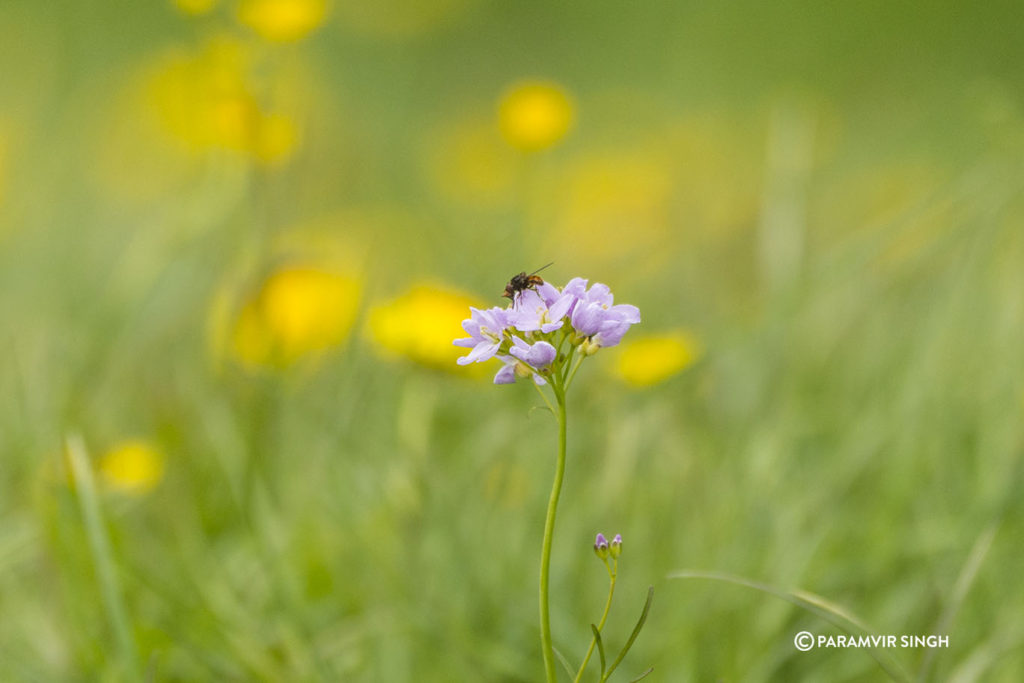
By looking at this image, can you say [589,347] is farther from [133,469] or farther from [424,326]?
[133,469]

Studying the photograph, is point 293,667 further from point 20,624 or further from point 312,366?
point 312,366

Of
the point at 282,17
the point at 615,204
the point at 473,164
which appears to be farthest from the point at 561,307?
the point at 473,164

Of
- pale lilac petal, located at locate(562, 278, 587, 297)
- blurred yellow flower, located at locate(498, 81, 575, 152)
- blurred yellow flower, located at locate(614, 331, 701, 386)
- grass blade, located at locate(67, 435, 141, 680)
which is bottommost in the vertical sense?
grass blade, located at locate(67, 435, 141, 680)

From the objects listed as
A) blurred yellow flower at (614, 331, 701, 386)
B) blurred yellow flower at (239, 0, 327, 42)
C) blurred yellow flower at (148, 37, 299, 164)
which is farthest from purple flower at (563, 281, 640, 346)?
blurred yellow flower at (239, 0, 327, 42)

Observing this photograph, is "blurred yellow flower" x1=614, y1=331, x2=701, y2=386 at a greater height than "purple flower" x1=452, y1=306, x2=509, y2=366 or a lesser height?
greater

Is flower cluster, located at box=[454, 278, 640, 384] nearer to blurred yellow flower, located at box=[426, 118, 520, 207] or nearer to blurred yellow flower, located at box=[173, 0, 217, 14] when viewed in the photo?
blurred yellow flower, located at box=[173, 0, 217, 14]

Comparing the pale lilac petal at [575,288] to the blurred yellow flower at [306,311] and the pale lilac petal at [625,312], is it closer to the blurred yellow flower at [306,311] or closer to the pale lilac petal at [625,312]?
the pale lilac petal at [625,312]

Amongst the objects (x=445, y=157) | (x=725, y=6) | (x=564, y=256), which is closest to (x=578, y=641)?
(x=564, y=256)
